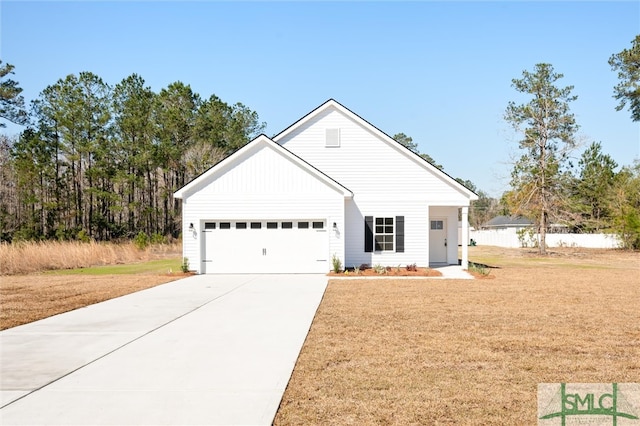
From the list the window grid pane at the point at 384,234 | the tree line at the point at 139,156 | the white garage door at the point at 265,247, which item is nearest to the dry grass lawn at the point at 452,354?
the white garage door at the point at 265,247

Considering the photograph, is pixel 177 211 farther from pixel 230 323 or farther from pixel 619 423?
pixel 619 423

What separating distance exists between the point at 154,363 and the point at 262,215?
13.1m

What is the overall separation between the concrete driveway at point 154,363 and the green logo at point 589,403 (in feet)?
9.47

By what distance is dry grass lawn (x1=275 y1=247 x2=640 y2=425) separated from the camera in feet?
16.5

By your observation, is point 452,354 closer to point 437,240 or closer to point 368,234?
point 368,234

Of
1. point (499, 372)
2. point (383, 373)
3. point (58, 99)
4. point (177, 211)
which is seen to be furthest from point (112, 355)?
point (177, 211)

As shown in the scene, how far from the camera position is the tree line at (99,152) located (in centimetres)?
3878

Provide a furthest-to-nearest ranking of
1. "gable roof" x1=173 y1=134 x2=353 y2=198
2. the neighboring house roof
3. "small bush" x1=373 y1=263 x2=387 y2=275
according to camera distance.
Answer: the neighboring house roof
"gable roof" x1=173 y1=134 x2=353 y2=198
"small bush" x1=373 y1=263 x2=387 y2=275

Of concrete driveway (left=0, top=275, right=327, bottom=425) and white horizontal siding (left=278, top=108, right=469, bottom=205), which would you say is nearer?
concrete driveway (left=0, top=275, right=327, bottom=425)

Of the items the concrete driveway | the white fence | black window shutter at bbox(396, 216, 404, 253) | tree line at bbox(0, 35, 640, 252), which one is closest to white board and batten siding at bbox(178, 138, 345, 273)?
black window shutter at bbox(396, 216, 404, 253)

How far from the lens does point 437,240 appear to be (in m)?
23.4

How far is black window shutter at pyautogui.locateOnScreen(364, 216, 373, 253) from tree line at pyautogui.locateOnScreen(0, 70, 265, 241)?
25265 mm

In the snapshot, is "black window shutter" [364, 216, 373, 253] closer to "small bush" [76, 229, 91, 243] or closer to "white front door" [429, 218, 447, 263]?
"white front door" [429, 218, 447, 263]

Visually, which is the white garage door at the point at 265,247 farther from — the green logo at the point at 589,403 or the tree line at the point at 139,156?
the tree line at the point at 139,156
